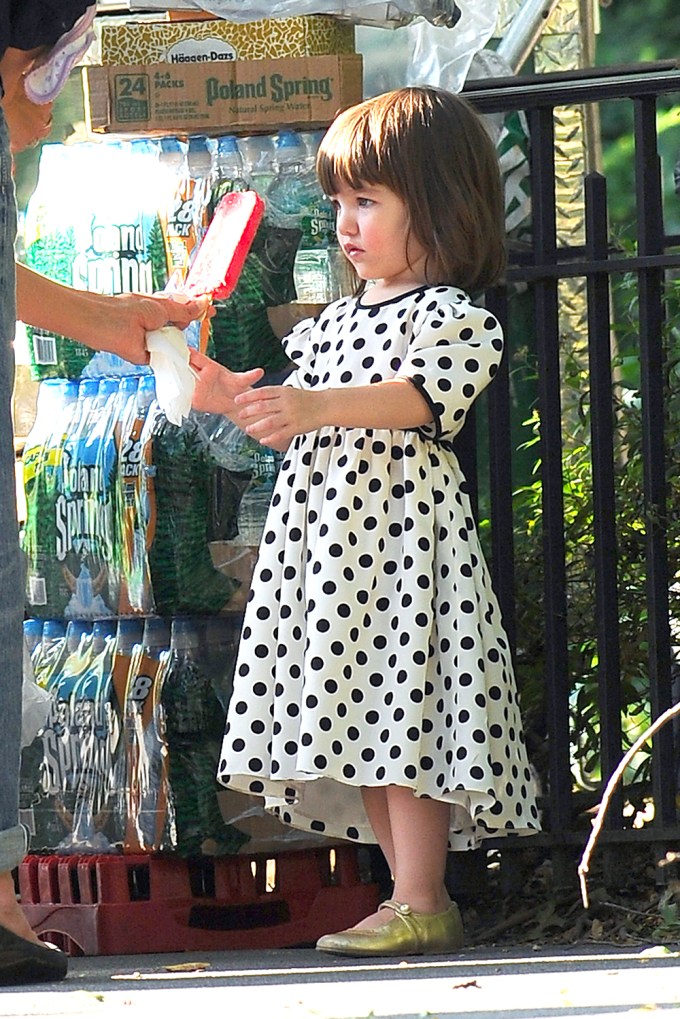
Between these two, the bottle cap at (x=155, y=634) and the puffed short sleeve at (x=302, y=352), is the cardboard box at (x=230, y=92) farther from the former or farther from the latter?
the bottle cap at (x=155, y=634)

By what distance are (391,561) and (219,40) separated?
1004mm

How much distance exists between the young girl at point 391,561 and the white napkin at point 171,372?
85 millimetres

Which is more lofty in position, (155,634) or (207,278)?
(207,278)

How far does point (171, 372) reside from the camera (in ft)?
9.09

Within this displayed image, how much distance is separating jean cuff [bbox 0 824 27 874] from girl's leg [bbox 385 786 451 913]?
0.67 meters

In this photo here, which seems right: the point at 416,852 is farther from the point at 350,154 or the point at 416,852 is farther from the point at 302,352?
the point at 350,154

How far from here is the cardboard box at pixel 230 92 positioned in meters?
3.12

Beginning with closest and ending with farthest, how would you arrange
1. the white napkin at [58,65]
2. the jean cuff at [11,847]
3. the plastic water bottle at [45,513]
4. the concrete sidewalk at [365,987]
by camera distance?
the concrete sidewalk at [365,987], the jean cuff at [11,847], the white napkin at [58,65], the plastic water bottle at [45,513]

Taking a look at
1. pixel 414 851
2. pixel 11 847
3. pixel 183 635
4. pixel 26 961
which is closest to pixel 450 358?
pixel 183 635

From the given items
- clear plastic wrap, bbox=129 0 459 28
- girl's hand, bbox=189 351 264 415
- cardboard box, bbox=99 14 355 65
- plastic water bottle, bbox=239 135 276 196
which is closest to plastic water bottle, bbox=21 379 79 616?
girl's hand, bbox=189 351 264 415

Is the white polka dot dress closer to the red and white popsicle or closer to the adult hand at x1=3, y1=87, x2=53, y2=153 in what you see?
the red and white popsicle

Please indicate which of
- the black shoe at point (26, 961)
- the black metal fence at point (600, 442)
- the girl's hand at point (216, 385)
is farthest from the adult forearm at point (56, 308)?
the black shoe at point (26, 961)

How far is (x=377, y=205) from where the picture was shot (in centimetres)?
300

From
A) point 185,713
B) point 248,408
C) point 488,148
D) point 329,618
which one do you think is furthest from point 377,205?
point 185,713
